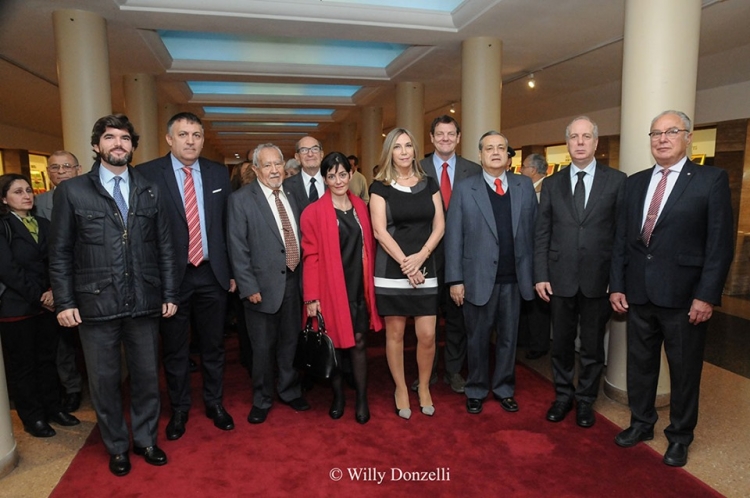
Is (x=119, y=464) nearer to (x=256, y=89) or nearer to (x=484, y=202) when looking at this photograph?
(x=484, y=202)

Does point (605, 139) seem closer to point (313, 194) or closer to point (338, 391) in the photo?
point (313, 194)

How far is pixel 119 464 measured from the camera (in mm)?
2875

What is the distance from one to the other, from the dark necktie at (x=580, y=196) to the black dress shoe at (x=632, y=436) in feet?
4.45

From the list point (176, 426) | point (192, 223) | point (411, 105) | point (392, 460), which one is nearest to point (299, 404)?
point (176, 426)

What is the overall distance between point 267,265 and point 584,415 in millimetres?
2344

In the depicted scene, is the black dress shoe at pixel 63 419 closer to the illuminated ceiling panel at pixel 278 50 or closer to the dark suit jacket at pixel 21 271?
the dark suit jacket at pixel 21 271

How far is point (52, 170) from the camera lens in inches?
159

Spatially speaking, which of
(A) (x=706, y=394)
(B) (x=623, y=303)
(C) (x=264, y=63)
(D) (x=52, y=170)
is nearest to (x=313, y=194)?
(D) (x=52, y=170)

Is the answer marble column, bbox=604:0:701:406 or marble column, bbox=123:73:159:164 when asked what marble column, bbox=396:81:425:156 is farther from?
marble column, bbox=604:0:701:406

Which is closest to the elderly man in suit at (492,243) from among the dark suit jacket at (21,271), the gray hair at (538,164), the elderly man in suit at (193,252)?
the elderly man in suit at (193,252)

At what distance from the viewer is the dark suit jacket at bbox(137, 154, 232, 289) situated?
3162 millimetres

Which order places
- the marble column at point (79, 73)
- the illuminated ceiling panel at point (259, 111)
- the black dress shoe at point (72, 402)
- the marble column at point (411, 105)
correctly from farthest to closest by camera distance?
the illuminated ceiling panel at point (259, 111) < the marble column at point (411, 105) < the marble column at point (79, 73) < the black dress shoe at point (72, 402)

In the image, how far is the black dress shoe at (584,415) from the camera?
3.34 meters

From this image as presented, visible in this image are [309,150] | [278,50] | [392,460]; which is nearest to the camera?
[392,460]
